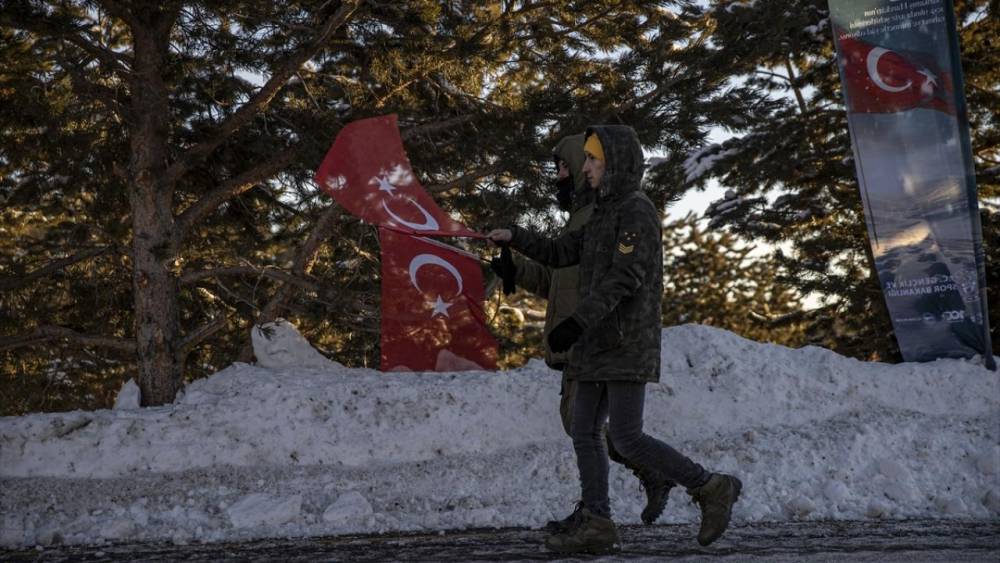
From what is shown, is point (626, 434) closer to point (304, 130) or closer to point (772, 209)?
point (304, 130)

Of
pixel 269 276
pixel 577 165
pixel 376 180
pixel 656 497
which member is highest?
pixel 376 180

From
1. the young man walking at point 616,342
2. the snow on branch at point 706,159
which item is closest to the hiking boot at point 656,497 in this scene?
the young man walking at point 616,342

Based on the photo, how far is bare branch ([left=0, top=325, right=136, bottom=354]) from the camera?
28.0 ft

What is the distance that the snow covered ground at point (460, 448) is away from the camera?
5.63 metres

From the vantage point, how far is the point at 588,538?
4238mm

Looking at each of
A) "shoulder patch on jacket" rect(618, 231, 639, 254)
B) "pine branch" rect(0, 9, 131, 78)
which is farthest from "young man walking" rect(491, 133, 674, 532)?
"pine branch" rect(0, 9, 131, 78)

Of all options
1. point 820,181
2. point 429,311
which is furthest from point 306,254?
point 820,181

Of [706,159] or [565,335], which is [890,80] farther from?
[565,335]

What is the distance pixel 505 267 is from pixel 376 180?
2.99m

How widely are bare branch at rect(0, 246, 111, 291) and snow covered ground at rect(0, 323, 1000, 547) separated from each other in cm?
162

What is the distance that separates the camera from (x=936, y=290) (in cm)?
873

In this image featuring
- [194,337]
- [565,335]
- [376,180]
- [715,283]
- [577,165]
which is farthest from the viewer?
[715,283]

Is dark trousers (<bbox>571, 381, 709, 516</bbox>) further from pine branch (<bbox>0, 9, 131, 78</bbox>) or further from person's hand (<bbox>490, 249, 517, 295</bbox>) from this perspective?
pine branch (<bbox>0, 9, 131, 78</bbox>)

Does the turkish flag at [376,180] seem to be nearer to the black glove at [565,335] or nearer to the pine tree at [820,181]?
the black glove at [565,335]
